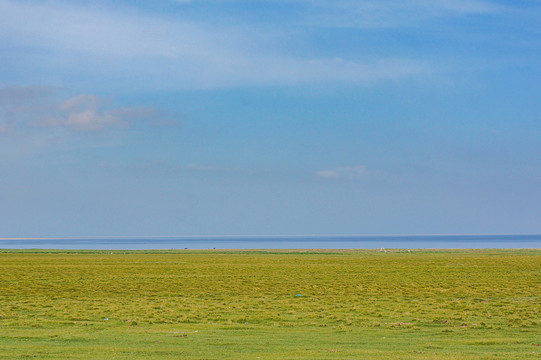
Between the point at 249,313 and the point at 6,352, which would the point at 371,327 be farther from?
the point at 6,352

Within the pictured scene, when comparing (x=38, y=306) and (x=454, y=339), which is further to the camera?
(x=38, y=306)

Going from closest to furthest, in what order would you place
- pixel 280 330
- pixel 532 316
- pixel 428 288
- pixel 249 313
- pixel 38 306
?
pixel 280 330 → pixel 532 316 → pixel 249 313 → pixel 38 306 → pixel 428 288

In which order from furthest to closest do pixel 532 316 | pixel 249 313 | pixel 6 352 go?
pixel 249 313 → pixel 532 316 → pixel 6 352

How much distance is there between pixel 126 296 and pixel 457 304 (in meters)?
23.9

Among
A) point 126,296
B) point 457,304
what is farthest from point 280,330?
point 126,296

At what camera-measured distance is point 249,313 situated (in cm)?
3375

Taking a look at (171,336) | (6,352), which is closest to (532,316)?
(171,336)

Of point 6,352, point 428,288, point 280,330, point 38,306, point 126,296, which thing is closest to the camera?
point 6,352

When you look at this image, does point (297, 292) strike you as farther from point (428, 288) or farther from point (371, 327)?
point (371, 327)

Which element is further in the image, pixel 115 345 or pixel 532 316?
pixel 532 316

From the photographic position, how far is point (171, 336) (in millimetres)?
23969

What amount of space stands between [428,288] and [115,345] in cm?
3731

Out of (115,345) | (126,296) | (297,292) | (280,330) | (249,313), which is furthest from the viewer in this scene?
(297,292)

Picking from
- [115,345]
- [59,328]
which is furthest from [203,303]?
[115,345]
